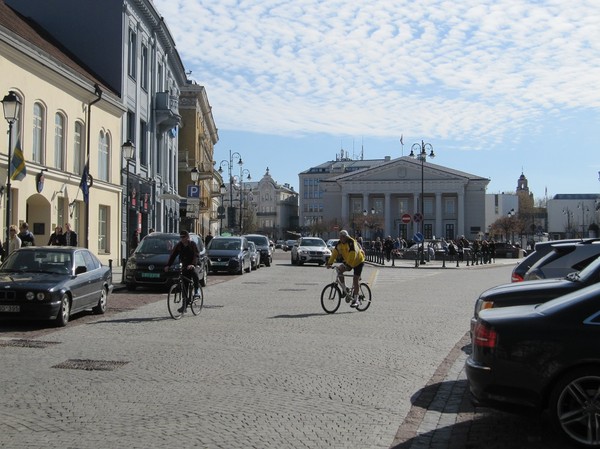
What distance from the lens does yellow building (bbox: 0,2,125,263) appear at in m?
24.7

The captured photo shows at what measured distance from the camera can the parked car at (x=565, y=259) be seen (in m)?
11.4

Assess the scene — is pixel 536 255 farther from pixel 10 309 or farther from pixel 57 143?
A: pixel 57 143

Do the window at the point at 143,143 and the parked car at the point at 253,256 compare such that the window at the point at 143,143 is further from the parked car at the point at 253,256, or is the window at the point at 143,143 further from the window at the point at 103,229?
the parked car at the point at 253,256

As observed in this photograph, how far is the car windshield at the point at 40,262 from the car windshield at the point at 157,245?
8.15 meters

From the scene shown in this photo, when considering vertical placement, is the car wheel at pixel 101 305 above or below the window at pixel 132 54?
below

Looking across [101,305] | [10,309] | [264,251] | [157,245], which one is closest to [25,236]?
[157,245]

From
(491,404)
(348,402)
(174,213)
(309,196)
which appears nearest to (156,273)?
(348,402)

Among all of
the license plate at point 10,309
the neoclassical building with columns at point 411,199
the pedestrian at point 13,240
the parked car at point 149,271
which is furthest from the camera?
the neoclassical building with columns at point 411,199

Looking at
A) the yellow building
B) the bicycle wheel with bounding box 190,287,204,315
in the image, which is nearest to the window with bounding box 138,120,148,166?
the yellow building

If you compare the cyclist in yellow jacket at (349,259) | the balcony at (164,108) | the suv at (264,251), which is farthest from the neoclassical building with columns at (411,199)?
the cyclist in yellow jacket at (349,259)

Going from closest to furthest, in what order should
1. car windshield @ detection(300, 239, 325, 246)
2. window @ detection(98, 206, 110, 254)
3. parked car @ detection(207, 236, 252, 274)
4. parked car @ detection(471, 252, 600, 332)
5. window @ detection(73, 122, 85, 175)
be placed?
parked car @ detection(471, 252, 600, 332) < window @ detection(73, 122, 85, 175) < parked car @ detection(207, 236, 252, 274) < window @ detection(98, 206, 110, 254) < car windshield @ detection(300, 239, 325, 246)

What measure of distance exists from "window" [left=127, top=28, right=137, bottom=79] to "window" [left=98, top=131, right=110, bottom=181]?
5.00 meters

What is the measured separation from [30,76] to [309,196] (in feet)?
451

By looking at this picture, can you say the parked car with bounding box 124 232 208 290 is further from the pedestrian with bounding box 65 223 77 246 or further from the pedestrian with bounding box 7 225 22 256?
the pedestrian with bounding box 7 225 22 256
